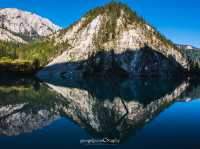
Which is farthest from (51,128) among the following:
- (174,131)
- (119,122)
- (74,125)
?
(174,131)

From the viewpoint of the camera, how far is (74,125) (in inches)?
2516

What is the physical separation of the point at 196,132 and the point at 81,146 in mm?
22148

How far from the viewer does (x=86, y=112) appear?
82.9m

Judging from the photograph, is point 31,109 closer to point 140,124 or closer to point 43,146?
point 140,124

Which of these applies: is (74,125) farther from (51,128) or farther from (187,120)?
(187,120)

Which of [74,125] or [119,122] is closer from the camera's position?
[74,125]

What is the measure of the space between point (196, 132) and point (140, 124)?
10.3 m

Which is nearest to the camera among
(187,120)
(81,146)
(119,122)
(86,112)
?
(81,146)

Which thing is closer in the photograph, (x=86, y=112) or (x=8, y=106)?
(x=86, y=112)

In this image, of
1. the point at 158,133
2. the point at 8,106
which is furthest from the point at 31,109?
the point at 158,133

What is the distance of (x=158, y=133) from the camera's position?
57.2 m

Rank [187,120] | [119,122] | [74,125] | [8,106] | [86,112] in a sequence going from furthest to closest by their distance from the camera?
[8,106] < [86,112] < [187,120] < [119,122] < [74,125]

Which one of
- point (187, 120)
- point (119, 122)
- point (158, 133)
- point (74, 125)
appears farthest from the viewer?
point (187, 120)

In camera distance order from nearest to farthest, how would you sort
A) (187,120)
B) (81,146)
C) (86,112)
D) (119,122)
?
(81,146), (119,122), (187,120), (86,112)
